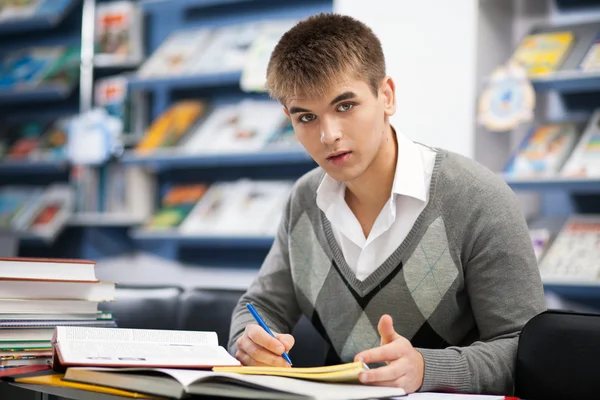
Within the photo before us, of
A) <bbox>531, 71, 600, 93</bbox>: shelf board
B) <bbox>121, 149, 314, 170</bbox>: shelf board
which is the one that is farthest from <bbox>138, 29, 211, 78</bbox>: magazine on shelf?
<bbox>531, 71, 600, 93</bbox>: shelf board

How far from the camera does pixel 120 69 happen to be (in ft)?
15.1

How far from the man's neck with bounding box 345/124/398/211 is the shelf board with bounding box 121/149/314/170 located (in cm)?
196

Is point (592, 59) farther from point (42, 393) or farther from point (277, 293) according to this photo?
point (42, 393)

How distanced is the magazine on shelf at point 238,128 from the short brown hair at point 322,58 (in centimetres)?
219

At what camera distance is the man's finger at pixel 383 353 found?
113 cm

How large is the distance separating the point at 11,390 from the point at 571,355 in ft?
2.82

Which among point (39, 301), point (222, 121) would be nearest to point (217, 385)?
point (39, 301)

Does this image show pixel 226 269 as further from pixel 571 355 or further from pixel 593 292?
pixel 571 355

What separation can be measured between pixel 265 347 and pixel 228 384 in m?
0.35

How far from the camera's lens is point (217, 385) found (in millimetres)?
1014

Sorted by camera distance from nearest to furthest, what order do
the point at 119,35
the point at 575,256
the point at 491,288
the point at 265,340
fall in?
the point at 265,340 → the point at 491,288 → the point at 575,256 → the point at 119,35

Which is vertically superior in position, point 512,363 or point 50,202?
point 50,202

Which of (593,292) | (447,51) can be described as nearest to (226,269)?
(447,51)

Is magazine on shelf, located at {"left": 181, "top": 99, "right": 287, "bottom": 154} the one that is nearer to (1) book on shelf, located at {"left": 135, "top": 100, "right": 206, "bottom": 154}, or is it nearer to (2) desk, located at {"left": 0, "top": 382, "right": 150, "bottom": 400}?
(1) book on shelf, located at {"left": 135, "top": 100, "right": 206, "bottom": 154}
